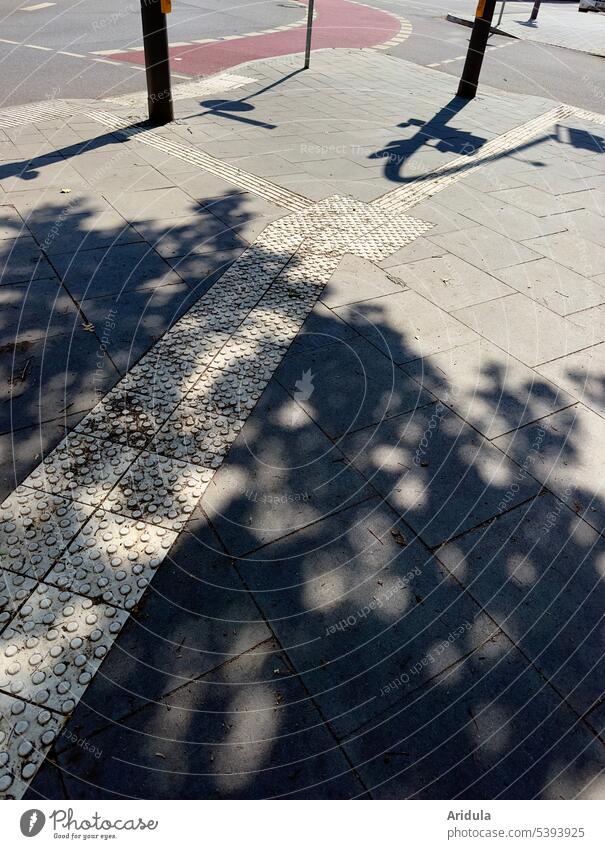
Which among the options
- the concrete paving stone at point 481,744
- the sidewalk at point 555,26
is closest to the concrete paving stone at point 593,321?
the concrete paving stone at point 481,744

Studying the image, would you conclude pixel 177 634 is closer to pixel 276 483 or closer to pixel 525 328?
pixel 276 483

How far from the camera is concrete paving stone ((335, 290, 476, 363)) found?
18.0 feet

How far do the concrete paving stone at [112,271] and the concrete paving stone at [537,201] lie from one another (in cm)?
526

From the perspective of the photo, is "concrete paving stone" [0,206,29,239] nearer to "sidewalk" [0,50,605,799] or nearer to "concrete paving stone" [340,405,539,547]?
"sidewalk" [0,50,605,799]

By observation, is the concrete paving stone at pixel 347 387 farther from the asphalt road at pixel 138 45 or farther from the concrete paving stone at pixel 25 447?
the asphalt road at pixel 138 45

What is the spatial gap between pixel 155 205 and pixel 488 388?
191 inches

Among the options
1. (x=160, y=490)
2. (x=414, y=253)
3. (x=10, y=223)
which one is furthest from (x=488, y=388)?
(x=10, y=223)

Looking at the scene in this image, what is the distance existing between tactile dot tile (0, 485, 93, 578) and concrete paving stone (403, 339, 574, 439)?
291 centimetres

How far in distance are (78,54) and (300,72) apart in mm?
5254

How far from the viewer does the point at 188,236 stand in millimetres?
6977

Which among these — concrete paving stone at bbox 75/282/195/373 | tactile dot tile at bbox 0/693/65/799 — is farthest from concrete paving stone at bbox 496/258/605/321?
tactile dot tile at bbox 0/693/65/799

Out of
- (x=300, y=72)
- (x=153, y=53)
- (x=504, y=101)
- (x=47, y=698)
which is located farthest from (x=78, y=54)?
(x=47, y=698)

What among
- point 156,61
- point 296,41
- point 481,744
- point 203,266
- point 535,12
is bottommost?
point 481,744

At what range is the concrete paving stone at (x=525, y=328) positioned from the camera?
223 inches
